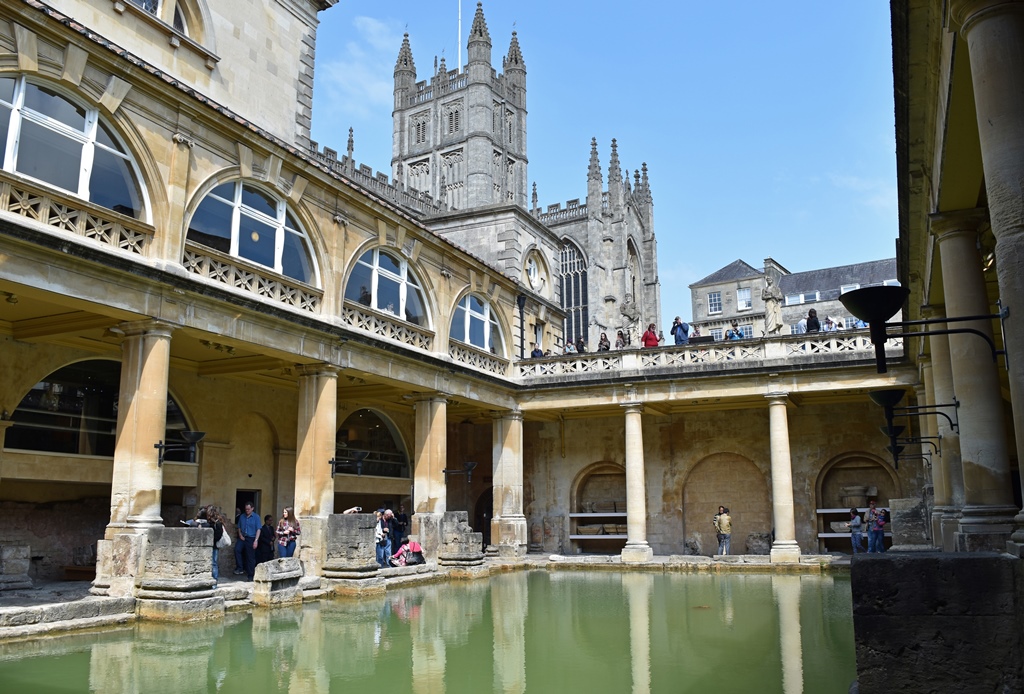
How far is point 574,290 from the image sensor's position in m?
67.8

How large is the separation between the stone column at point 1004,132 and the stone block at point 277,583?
39.0 ft

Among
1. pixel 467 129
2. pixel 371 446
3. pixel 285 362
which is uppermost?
pixel 467 129

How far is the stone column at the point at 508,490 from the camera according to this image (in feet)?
82.3

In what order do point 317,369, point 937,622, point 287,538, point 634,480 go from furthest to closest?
point 634,480
point 317,369
point 287,538
point 937,622

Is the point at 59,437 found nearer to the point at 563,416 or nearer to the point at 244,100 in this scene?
the point at 244,100

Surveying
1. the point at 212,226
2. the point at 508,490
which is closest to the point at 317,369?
the point at 212,226

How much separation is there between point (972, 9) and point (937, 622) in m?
4.27

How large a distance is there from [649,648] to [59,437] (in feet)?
42.9

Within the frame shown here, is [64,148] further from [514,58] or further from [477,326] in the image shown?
[514,58]

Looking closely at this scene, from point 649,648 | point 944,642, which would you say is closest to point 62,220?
point 649,648

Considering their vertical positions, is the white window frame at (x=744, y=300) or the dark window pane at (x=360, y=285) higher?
the white window frame at (x=744, y=300)

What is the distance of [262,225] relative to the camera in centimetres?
1691

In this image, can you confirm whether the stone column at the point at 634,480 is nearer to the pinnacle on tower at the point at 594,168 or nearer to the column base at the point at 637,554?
the column base at the point at 637,554

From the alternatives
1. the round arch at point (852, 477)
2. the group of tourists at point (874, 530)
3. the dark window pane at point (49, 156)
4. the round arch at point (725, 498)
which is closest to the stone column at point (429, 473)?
the round arch at point (725, 498)
